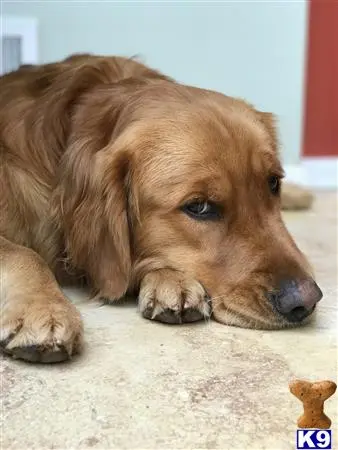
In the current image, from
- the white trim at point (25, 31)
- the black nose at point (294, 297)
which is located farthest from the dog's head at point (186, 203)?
the white trim at point (25, 31)

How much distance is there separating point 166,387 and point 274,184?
2.62 ft

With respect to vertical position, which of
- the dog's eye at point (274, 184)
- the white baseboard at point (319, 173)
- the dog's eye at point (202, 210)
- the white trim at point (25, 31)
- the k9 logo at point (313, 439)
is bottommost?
the white baseboard at point (319, 173)

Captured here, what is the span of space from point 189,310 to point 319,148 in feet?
11.2

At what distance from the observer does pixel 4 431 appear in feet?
4.43

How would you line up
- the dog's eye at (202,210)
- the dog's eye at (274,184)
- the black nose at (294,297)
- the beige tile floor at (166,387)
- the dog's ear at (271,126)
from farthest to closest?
the dog's ear at (271,126)
the dog's eye at (274,184)
the dog's eye at (202,210)
the black nose at (294,297)
the beige tile floor at (166,387)

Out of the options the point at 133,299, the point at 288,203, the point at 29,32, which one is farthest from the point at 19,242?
the point at 29,32

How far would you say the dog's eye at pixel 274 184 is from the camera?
2.09 metres

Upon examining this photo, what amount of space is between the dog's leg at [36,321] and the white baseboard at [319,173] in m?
3.49

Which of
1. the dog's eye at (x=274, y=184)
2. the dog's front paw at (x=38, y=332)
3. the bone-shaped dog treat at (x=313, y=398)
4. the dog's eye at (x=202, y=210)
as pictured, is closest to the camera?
the bone-shaped dog treat at (x=313, y=398)

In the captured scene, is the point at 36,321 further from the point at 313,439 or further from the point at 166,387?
the point at 313,439

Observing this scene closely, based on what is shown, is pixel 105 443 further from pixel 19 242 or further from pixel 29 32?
pixel 29 32

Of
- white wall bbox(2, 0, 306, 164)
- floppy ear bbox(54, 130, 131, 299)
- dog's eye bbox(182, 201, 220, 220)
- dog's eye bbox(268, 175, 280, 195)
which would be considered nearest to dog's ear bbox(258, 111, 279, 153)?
dog's eye bbox(268, 175, 280, 195)

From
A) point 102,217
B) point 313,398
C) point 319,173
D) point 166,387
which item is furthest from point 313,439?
point 319,173

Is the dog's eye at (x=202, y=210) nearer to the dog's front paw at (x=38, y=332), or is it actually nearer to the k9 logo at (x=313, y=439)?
the dog's front paw at (x=38, y=332)
